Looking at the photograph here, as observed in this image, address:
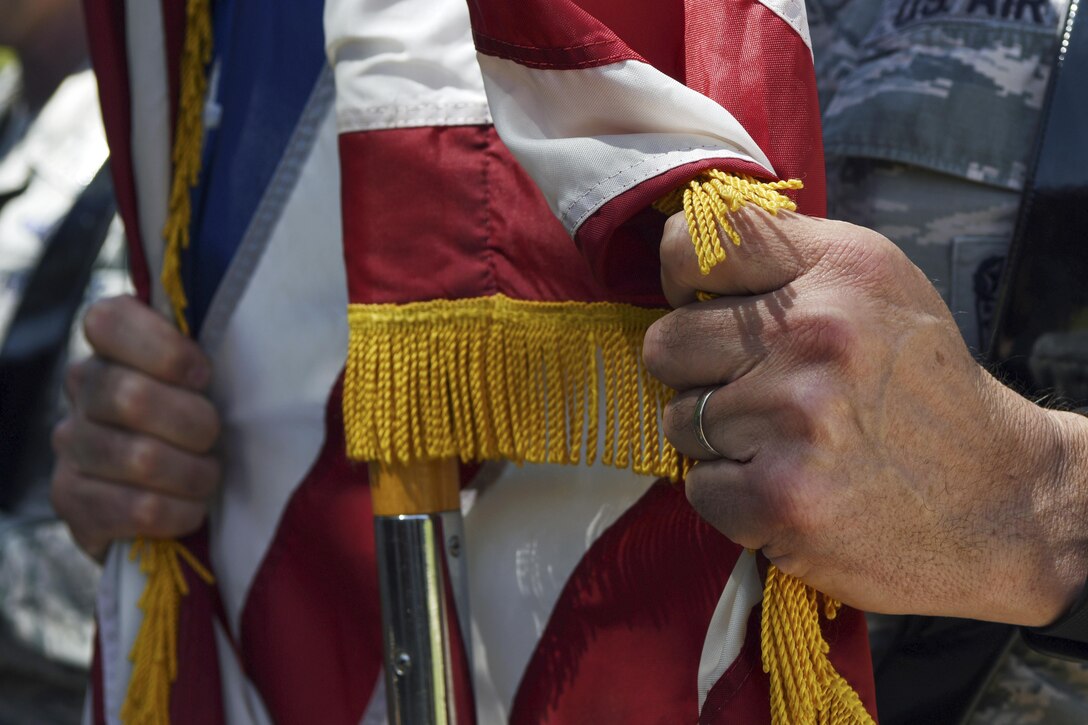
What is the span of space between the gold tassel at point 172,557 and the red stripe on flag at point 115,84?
0.04 m

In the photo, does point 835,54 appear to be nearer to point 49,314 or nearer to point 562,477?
point 562,477

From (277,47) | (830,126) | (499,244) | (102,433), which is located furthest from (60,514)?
(830,126)

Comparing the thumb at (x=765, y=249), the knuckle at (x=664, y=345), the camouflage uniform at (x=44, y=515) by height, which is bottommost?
the camouflage uniform at (x=44, y=515)

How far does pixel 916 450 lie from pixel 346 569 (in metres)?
0.51

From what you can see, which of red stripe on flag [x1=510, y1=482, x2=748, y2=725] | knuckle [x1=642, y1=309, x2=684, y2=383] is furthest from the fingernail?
knuckle [x1=642, y1=309, x2=684, y2=383]

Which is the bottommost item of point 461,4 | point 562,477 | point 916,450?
point 562,477

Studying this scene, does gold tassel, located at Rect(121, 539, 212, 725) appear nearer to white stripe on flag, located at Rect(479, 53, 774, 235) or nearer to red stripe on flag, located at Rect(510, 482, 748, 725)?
red stripe on flag, located at Rect(510, 482, 748, 725)

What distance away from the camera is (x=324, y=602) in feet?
3.06

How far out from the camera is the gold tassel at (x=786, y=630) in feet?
1.85

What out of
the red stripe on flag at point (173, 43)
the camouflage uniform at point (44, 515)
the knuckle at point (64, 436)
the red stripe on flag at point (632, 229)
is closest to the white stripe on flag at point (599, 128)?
the red stripe on flag at point (632, 229)

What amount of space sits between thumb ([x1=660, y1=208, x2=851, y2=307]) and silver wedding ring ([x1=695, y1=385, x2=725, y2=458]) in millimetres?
60

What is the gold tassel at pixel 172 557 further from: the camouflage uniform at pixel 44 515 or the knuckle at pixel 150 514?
the camouflage uniform at pixel 44 515

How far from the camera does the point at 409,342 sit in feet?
2.35

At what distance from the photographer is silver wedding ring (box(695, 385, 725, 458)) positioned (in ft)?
1.95
